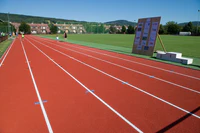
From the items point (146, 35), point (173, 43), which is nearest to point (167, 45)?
point (173, 43)

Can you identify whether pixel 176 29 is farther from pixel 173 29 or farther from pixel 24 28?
pixel 24 28

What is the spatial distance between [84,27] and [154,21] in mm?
87475

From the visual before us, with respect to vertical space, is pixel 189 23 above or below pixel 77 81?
above

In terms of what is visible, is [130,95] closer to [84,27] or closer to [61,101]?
[61,101]

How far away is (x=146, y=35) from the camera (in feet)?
49.0

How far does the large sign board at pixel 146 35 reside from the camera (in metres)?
14.1

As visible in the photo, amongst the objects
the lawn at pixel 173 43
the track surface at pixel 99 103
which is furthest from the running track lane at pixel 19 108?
the lawn at pixel 173 43

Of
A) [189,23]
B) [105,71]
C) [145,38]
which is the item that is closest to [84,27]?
[189,23]

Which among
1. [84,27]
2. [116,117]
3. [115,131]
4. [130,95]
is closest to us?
[115,131]

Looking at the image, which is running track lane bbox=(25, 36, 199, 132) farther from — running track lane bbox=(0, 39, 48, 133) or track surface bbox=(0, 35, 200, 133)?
running track lane bbox=(0, 39, 48, 133)

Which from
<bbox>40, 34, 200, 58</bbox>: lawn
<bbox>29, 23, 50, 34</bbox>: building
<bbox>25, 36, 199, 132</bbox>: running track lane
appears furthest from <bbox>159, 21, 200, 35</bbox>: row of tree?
<bbox>25, 36, 199, 132</bbox>: running track lane

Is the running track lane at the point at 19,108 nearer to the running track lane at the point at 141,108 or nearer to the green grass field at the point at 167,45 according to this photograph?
the running track lane at the point at 141,108

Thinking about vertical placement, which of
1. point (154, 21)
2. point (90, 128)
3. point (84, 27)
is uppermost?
point (84, 27)

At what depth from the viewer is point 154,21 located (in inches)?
560
